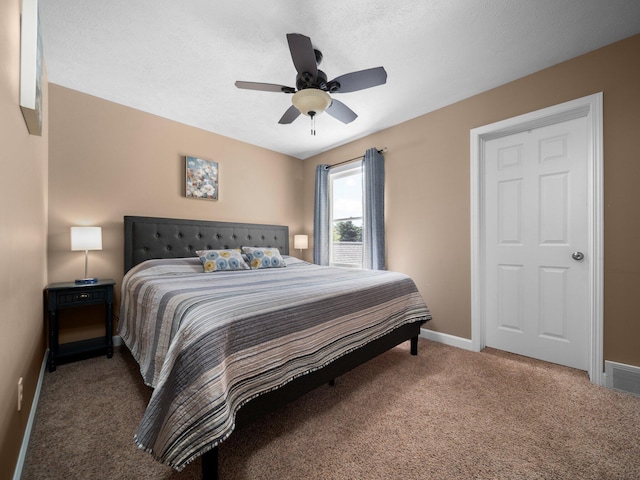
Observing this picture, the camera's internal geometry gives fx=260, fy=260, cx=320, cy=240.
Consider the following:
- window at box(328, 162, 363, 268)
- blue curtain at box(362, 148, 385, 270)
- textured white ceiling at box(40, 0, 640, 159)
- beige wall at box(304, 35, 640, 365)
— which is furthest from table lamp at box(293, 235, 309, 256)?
textured white ceiling at box(40, 0, 640, 159)

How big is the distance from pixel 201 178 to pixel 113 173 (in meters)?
0.92

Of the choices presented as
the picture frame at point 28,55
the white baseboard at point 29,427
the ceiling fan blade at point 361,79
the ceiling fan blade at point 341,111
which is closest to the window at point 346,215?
the ceiling fan blade at point 341,111

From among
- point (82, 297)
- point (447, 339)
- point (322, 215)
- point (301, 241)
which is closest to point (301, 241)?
point (301, 241)

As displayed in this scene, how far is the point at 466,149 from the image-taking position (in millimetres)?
2771

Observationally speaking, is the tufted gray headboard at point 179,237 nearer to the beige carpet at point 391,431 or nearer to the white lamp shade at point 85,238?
the white lamp shade at point 85,238

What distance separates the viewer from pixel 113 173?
2838 mm

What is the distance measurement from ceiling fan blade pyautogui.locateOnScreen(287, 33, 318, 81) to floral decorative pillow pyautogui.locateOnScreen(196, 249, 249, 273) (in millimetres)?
2006

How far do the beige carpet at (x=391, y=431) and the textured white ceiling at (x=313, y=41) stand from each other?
2638 millimetres

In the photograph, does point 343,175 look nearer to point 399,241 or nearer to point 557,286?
point 399,241

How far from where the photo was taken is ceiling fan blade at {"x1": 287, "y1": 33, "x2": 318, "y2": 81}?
1593mm

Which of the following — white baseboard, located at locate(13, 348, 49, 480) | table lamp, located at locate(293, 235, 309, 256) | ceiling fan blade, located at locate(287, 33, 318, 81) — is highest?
ceiling fan blade, located at locate(287, 33, 318, 81)

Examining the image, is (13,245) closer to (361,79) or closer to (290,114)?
(290,114)

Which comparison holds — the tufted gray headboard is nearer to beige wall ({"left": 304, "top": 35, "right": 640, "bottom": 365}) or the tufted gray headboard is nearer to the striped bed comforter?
the striped bed comforter

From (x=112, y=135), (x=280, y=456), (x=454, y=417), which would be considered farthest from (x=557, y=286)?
(x=112, y=135)
